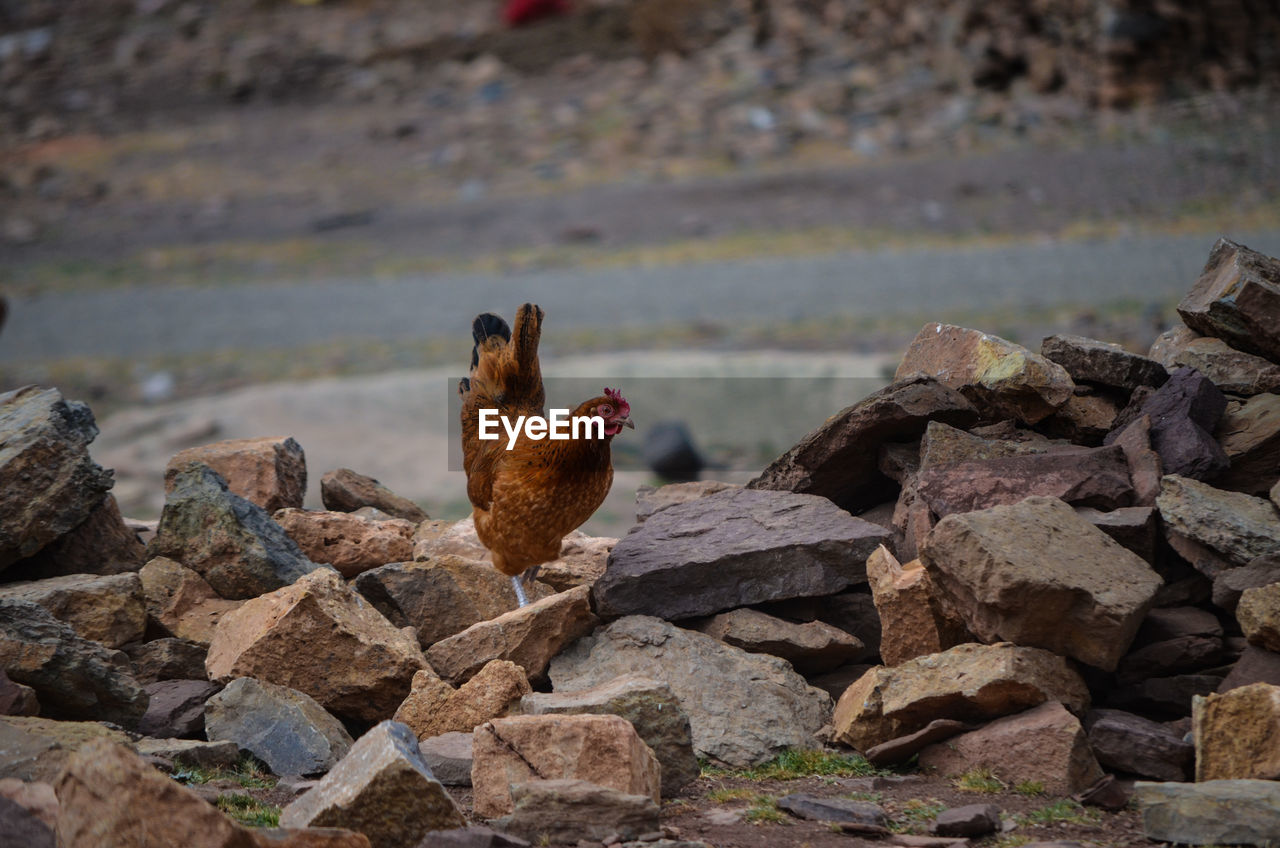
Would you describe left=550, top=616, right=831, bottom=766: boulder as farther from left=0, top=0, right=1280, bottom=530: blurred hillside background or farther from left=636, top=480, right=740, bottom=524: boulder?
left=0, top=0, right=1280, bottom=530: blurred hillside background

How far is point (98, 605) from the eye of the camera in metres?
4.99

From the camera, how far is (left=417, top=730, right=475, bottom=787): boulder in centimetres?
416

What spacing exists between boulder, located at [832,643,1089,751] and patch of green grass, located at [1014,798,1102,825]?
402 millimetres

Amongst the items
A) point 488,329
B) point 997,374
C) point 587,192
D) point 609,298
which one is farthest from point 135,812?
point 587,192

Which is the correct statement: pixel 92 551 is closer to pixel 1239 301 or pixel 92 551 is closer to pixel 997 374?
pixel 997 374

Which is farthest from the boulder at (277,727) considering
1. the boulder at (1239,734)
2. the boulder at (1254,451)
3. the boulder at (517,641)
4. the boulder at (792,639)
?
the boulder at (1254,451)

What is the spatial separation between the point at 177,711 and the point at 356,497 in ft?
6.45

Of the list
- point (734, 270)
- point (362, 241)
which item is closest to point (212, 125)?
point (362, 241)

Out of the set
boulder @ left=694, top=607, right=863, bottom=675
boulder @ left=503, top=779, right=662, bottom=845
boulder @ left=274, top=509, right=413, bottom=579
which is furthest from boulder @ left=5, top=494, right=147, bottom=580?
boulder @ left=503, top=779, right=662, bottom=845

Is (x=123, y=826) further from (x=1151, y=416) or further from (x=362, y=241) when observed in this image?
(x=362, y=241)

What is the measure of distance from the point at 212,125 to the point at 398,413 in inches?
567

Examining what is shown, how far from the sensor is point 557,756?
3809mm

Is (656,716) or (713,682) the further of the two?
(713,682)

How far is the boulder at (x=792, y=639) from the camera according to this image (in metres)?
4.92
